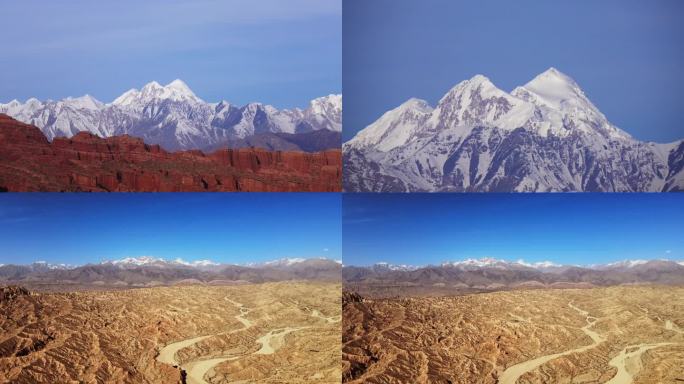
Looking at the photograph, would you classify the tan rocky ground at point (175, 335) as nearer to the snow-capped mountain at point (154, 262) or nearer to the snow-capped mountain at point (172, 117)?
the snow-capped mountain at point (154, 262)

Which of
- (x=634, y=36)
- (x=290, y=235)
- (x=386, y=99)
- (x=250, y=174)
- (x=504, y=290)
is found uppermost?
(x=634, y=36)

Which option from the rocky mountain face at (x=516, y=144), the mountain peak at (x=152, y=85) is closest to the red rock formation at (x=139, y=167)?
the rocky mountain face at (x=516, y=144)

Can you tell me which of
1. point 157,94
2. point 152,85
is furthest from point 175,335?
point 152,85

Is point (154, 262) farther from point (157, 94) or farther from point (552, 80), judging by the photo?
point (552, 80)


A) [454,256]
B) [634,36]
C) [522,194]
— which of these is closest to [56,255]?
[454,256]

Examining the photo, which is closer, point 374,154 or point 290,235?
point 374,154

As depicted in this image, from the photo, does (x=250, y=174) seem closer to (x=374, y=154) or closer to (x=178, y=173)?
(x=178, y=173)
